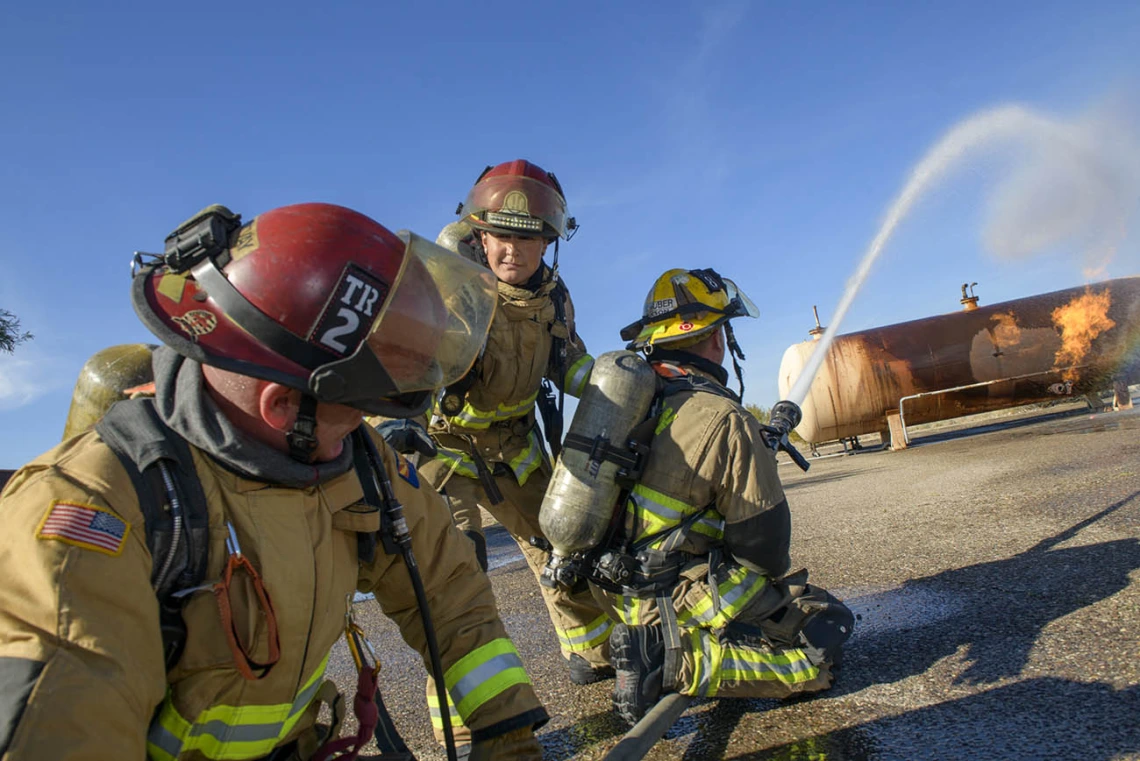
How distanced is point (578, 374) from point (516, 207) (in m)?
0.85

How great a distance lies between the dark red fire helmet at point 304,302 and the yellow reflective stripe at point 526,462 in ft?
6.06

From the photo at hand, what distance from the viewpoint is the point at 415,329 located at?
1620 millimetres

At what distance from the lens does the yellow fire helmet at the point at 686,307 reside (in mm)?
3395

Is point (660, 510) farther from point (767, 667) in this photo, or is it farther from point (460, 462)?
point (460, 462)

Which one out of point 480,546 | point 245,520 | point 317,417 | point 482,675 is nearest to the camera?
point 245,520

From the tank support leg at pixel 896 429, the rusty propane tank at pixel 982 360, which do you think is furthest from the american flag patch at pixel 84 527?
the tank support leg at pixel 896 429

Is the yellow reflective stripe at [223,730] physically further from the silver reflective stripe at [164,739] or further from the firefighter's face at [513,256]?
the firefighter's face at [513,256]

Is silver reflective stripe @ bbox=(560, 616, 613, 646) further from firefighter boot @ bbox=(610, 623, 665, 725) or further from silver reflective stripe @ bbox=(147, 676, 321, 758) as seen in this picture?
silver reflective stripe @ bbox=(147, 676, 321, 758)

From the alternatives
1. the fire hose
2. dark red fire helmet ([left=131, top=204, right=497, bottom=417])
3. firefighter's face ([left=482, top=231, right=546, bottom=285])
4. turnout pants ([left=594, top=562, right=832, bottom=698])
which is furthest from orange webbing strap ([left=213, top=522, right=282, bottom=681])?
firefighter's face ([left=482, top=231, right=546, bottom=285])

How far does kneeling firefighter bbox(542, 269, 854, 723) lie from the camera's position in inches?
103

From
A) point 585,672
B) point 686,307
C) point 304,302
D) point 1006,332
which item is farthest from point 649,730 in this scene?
point 1006,332

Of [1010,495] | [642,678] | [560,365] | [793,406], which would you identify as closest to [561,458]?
[560,365]

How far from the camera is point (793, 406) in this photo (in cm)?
389

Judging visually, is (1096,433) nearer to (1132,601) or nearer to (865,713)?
(1132,601)
